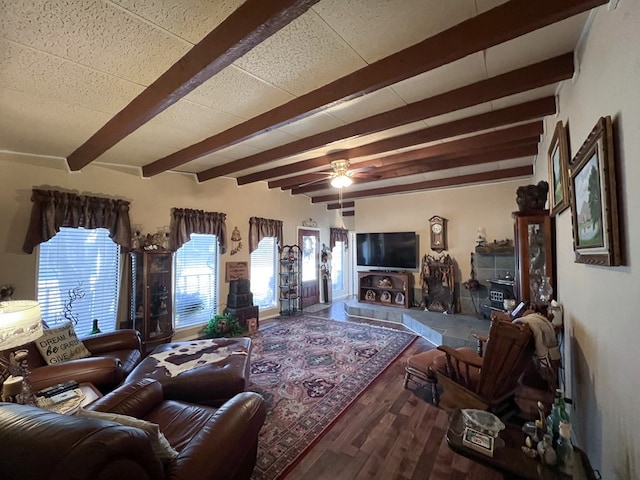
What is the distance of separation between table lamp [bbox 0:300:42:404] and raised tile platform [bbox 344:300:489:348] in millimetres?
4376

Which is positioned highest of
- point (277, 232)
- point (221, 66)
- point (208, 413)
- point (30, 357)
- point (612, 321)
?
point (221, 66)

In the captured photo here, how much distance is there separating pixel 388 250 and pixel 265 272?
2.78 meters

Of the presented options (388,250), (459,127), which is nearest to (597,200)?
(459,127)

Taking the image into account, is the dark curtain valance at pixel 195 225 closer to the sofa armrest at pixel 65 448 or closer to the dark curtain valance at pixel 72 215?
the dark curtain valance at pixel 72 215

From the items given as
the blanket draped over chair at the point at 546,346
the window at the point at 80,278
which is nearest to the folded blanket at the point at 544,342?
the blanket draped over chair at the point at 546,346

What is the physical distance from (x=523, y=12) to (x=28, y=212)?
4.72m

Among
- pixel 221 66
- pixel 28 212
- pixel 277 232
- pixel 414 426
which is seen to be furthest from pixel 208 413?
pixel 277 232

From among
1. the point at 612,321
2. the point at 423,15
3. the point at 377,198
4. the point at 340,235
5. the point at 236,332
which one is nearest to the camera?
the point at 612,321

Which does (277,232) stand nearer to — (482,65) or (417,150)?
(417,150)

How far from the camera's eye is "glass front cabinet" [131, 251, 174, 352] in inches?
147

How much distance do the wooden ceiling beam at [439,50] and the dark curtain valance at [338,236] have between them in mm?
5220

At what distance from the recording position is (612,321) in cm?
129

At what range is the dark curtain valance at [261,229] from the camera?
5.38 meters

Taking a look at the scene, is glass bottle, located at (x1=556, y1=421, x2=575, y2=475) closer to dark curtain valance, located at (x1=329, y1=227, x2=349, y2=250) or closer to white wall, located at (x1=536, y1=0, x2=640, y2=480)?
white wall, located at (x1=536, y1=0, x2=640, y2=480)
